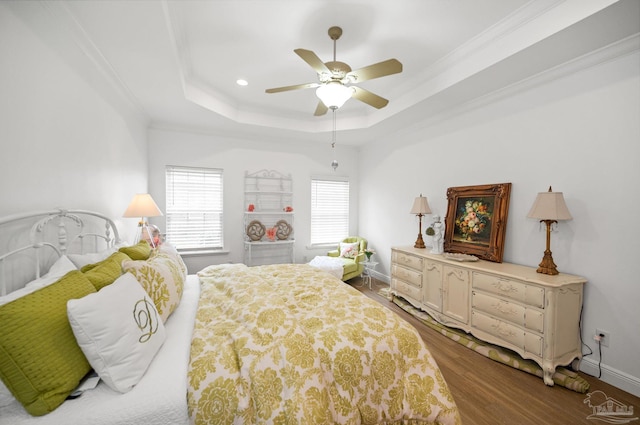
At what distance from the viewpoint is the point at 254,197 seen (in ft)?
15.5

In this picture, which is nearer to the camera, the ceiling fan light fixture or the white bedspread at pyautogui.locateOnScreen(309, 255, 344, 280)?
the ceiling fan light fixture

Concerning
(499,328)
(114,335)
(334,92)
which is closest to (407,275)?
(499,328)

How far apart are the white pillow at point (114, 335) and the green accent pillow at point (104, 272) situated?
6.8 inches

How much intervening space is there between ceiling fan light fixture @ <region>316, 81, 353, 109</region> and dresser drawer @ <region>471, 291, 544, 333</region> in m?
2.36

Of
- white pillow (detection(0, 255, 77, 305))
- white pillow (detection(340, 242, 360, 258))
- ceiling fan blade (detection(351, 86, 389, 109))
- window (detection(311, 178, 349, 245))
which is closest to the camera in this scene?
white pillow (detection(0, 255, 77, 305))

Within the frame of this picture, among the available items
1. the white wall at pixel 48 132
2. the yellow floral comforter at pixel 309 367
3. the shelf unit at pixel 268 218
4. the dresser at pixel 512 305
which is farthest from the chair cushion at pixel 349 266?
the white wall at pixel 48 132

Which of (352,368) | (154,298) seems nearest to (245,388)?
(352,368)

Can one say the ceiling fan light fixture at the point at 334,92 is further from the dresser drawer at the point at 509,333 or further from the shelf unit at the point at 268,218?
the shelf unit at the point at 268,218

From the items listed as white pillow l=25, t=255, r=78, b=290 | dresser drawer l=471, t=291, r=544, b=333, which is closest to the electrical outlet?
dresser drawer l=471, t=291, r=544, b=333

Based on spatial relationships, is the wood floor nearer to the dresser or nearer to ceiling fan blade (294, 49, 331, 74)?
the dresser

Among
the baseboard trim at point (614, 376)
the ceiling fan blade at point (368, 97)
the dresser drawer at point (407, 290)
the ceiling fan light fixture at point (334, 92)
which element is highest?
the ceiling fan blade at point (368, 97)

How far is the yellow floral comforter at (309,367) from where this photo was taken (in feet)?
3.88

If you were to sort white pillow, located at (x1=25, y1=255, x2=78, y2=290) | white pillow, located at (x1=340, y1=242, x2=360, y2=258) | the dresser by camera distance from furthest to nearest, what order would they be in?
white pillow, located at (x1=340, y1=242, x2=360, y2=258) < the dresser < white pillow, located at (x1=25, y1=255, x2=78, y2=290)

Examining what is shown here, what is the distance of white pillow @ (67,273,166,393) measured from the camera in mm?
1078
